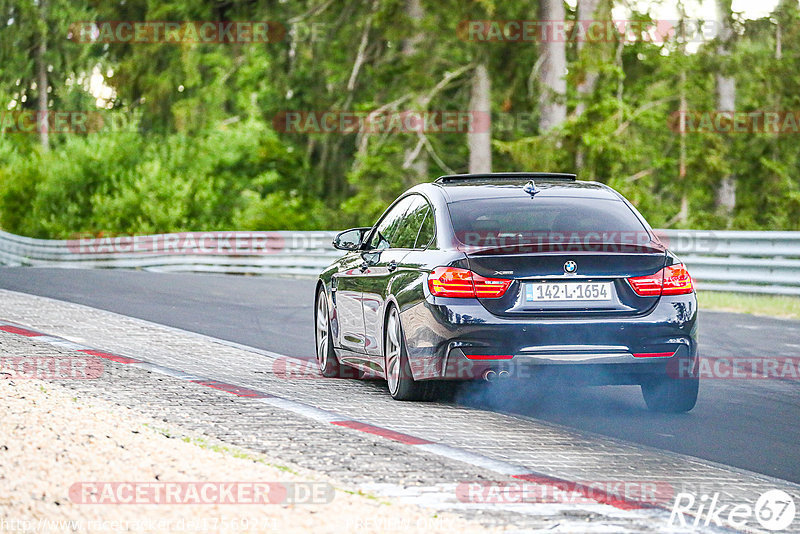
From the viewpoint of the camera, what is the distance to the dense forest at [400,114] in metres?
33.2

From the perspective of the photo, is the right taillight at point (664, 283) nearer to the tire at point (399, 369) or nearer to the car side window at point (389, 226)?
the tire at point (399, 369)

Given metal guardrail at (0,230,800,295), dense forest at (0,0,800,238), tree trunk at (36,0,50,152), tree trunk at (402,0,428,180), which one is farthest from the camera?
tree trunk at (36,0,50,152)

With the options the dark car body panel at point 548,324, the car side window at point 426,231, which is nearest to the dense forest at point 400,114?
the car side window at point 426,231

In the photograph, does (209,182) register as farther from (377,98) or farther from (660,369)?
(660,369)

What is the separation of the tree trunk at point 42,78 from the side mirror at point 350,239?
197 feet

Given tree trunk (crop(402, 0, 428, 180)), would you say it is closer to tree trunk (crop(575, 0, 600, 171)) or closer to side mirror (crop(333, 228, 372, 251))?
tree trunk (crop(575, 0, 600, 171))

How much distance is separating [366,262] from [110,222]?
37.7 m

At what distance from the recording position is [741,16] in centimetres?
3566

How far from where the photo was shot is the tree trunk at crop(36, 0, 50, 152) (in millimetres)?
68312

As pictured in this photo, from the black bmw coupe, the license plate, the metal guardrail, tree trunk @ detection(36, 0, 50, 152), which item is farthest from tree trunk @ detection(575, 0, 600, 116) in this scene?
tree trunk @ detection(36, 0, 50, 152)

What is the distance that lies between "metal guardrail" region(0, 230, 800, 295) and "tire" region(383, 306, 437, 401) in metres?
10.6

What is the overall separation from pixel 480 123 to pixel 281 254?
8288 millimetres

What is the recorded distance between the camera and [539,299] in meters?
8.50

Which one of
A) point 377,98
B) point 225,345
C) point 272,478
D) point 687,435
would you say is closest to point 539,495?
point 272,478
